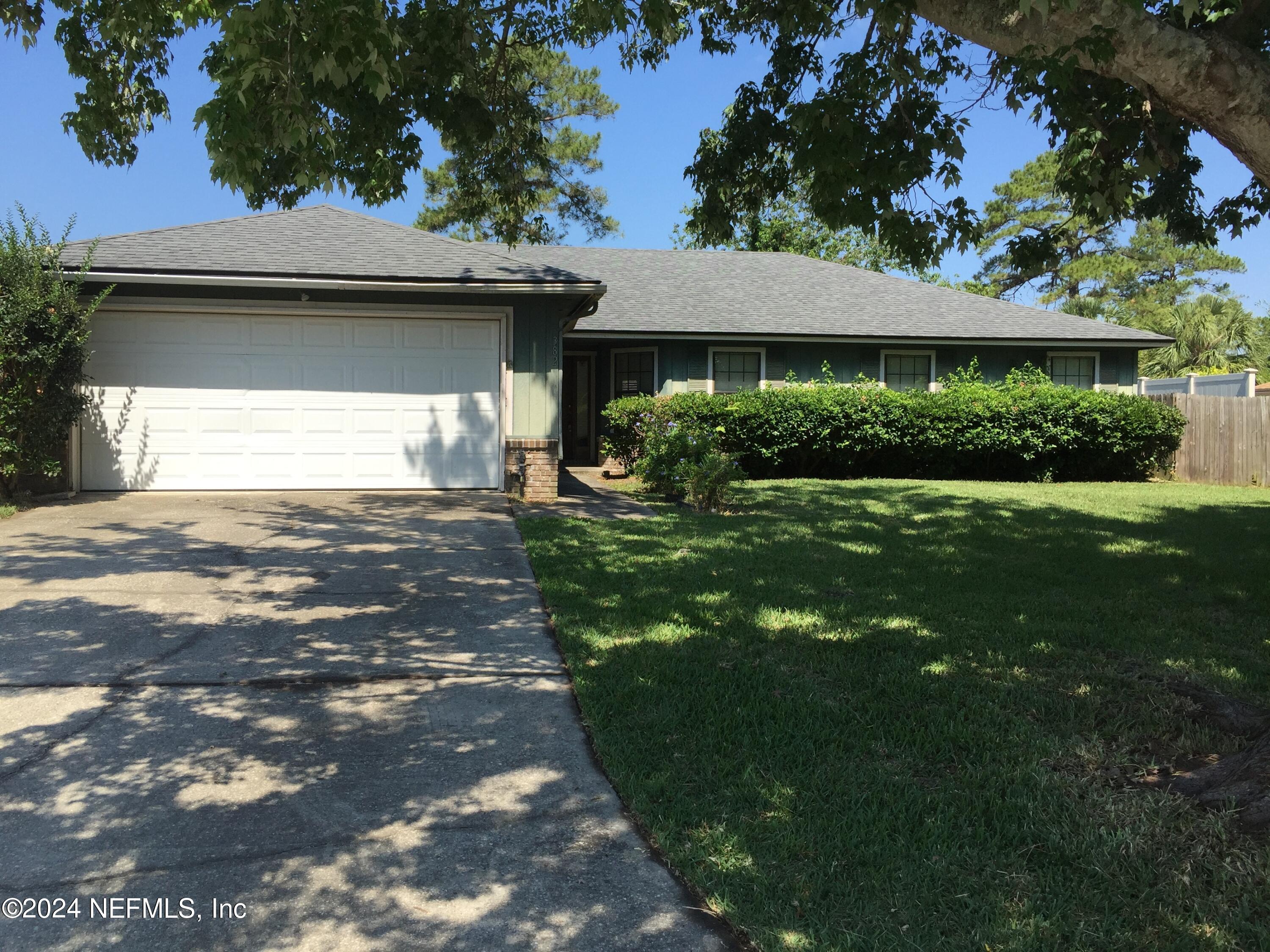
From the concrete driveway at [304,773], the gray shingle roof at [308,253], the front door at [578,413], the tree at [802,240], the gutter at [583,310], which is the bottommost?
the concrete driveway at [304,773]

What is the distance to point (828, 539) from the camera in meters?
9.36

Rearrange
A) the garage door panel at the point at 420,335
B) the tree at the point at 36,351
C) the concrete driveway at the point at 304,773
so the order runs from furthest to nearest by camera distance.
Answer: the garage door panel at the point at 420,335
the tree at the point at 36,351
the concrete driveway at the point at 304,773

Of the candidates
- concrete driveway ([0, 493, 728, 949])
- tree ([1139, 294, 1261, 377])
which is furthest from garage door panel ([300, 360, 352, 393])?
tree ([1139, 294, 1261, 377])

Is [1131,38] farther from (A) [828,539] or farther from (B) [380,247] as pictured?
(B) [380,247]

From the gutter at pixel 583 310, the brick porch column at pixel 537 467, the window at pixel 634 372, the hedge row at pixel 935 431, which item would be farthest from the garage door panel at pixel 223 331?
the window at pixel 634 372

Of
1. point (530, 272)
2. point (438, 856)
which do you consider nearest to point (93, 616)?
point (438, 856)

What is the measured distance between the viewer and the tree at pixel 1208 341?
→ 3253 cm

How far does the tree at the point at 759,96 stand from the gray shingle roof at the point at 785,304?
7883 millimetres

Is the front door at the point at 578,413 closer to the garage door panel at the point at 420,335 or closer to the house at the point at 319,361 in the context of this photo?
the house at the point at 319,361

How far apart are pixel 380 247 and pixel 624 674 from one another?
927 centimetres

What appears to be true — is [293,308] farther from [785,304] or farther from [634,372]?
[785,304]

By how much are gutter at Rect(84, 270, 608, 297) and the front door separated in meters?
7.42

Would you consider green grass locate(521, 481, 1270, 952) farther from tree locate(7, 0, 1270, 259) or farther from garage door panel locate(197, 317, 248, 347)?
garage door panel locate(197, 317, 248, 347)

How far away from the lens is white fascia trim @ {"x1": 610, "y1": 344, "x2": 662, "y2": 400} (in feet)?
58.6
